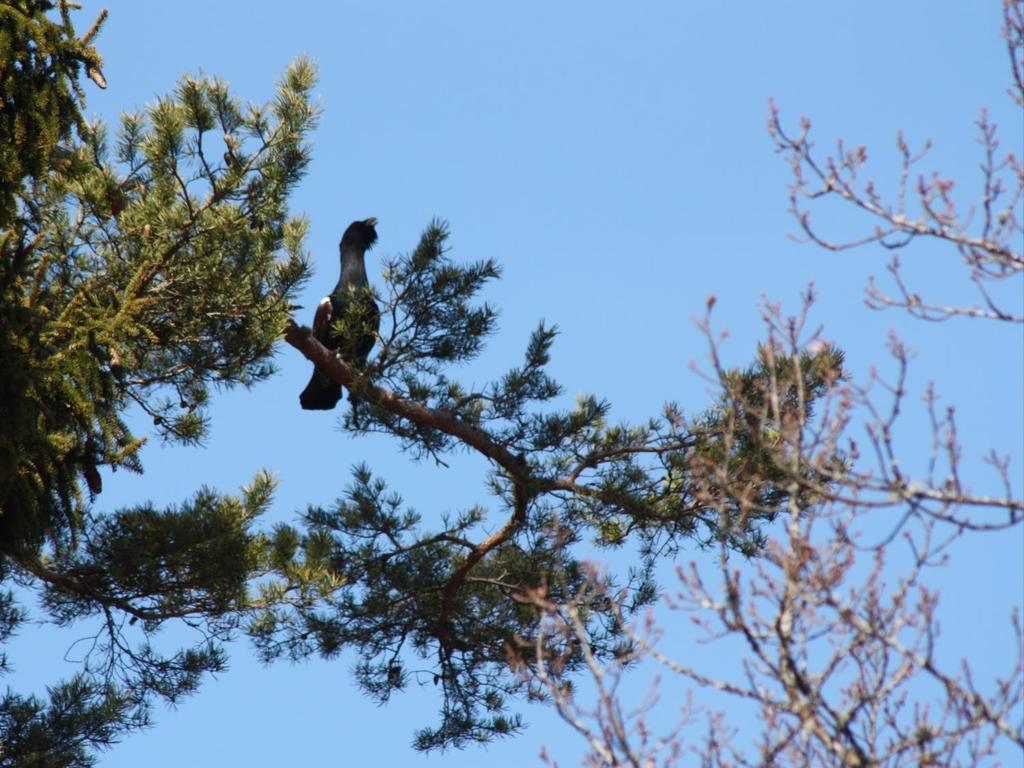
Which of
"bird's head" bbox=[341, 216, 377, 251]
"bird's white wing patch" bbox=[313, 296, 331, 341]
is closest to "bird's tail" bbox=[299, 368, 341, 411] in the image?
"bird's white wing patch" bbox=[313, 296, 331, 341]

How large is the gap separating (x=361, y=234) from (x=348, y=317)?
2112mm

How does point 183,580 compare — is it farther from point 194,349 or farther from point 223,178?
point 223,178

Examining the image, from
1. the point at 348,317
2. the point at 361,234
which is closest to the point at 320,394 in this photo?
the point at 348,317

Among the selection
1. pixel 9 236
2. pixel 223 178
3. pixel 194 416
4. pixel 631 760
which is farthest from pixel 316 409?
pixel 631 760

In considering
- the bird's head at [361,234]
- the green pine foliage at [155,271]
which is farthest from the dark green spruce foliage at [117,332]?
the bird's head at [361,234]

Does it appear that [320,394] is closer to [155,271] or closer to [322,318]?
[322,318]

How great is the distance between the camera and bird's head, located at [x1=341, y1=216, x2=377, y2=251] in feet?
28.6

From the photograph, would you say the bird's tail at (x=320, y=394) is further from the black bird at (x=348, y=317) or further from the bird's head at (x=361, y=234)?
the bird's head at (x=361, y=234)

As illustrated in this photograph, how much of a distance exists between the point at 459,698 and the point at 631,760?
4248 mm

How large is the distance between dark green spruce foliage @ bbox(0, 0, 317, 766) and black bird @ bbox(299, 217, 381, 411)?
534 mm

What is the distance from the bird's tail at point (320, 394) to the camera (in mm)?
7621

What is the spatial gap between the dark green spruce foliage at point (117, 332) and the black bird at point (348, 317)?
1.75ft

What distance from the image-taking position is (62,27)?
5.45 meters

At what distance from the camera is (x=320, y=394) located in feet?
25.1
